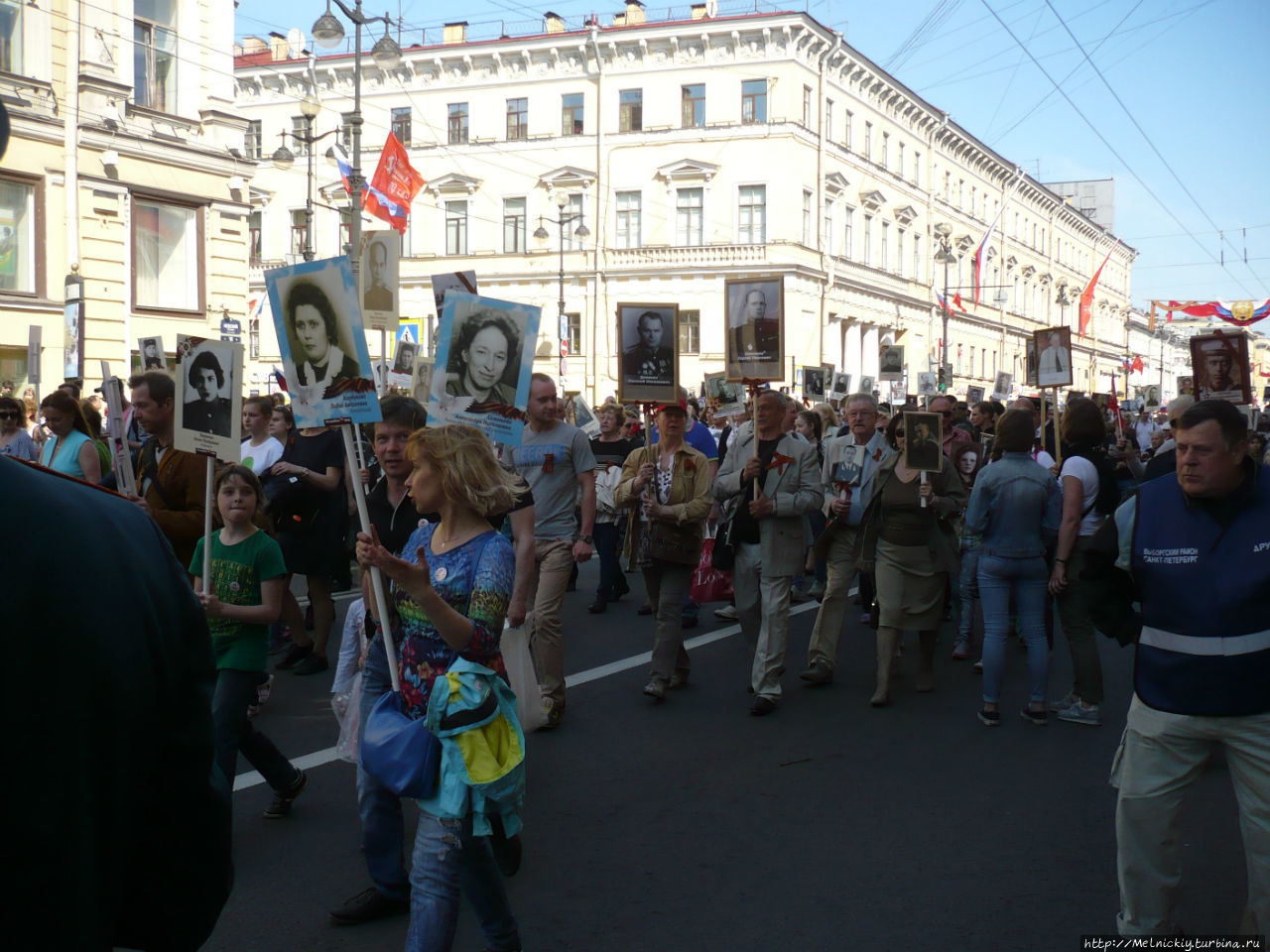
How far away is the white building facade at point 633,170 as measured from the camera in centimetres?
4859

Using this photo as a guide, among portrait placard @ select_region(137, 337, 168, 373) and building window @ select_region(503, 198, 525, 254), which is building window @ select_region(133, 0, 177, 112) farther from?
building window @ select_region(503, 198, 525, 254)

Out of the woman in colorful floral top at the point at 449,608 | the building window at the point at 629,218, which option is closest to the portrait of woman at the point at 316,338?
the woman in colorful floral top at the point at 449,608

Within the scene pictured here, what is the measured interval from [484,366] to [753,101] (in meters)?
45.3

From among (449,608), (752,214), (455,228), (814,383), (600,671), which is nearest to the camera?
(449,608)

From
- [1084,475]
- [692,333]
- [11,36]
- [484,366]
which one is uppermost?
[11,36]

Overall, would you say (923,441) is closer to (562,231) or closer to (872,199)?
(562,231)

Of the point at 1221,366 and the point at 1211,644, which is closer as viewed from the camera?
the point at 1211,644

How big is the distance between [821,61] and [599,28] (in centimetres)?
914

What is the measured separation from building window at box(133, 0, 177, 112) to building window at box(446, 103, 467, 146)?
2790 centimetres

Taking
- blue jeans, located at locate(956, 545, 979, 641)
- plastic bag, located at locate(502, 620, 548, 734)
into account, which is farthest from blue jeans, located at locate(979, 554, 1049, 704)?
plastic bag, located at locate(502, 620, 548, 734)

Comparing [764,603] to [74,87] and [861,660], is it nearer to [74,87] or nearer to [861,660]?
[861,660]

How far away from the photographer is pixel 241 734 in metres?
5.08

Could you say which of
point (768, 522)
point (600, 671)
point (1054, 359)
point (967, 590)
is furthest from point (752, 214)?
point (768, 522)

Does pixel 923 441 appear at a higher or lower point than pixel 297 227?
lower
